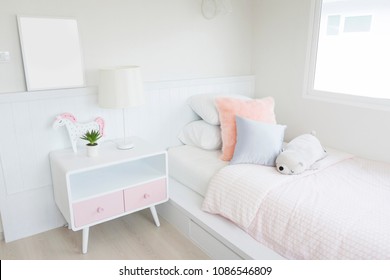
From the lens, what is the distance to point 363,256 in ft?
4.33

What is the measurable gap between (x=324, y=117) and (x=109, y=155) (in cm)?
173

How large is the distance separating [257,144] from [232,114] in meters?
0.34

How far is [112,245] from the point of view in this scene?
2.07m

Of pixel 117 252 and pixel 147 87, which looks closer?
pixel 117 252

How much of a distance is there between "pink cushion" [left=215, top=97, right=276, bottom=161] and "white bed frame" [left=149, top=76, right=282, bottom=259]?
0.38 meters

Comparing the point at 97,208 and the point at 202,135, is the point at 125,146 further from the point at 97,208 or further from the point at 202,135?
the point at 202,135

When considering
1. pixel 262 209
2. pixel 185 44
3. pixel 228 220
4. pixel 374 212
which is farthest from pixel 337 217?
pixel 185 44

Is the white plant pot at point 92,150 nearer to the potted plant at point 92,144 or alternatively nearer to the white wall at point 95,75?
the potted plant at point 92,144

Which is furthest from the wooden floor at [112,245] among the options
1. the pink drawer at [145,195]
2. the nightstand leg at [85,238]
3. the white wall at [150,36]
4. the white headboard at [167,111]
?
the white wall at [150,36]

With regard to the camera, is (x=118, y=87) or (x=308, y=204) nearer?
(x=308, y=204)

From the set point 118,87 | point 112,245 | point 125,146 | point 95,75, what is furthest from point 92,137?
point 112,245

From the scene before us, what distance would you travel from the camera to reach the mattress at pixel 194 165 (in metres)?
2.14

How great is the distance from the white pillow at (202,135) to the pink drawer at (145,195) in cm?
50

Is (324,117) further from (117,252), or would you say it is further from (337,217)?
(117,252)
